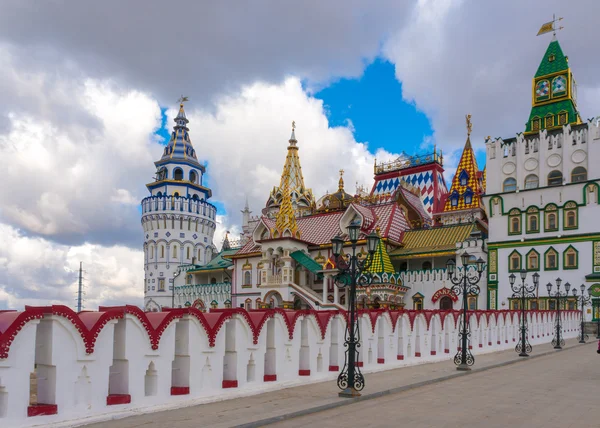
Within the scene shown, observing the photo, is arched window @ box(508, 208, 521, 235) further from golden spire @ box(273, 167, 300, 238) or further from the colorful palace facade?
golden spire @ box(273, 167, 300, 238)

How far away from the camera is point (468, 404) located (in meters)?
10.9

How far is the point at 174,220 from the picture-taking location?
62531 mm

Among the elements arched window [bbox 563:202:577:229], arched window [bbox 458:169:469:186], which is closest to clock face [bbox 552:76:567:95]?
arched window [bbox 563:202:577:229]

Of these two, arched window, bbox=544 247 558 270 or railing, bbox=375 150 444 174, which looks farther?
railing, bbox=375 150 444 174

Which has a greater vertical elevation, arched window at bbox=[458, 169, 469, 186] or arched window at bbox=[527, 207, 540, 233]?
arched window at bbox=[458, 169, 469, 186]

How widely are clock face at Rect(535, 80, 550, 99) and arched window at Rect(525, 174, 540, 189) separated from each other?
691cm

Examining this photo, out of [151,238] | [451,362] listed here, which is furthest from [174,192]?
[451,362]

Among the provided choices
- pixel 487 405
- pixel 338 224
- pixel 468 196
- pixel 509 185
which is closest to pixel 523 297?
pixel 487 405

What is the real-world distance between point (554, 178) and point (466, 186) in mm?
14208

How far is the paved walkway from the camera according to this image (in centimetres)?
920

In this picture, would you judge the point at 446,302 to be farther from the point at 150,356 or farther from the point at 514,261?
the point at 150,356

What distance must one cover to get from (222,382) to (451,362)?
10.2 m

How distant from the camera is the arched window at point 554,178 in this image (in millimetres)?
36375

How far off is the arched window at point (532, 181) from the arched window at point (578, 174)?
2.16m
